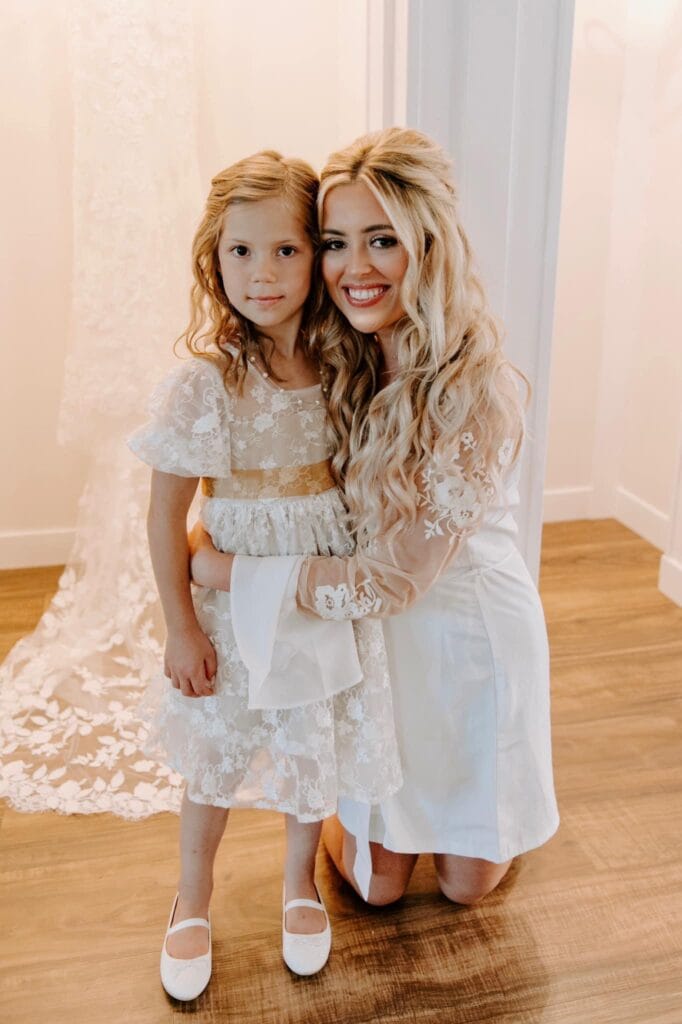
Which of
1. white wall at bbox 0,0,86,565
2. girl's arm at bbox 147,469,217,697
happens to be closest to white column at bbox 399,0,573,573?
girl's arm at bbox 147,469,217,697

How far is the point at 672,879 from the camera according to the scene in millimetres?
1790

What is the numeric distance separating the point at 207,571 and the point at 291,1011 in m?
0.69

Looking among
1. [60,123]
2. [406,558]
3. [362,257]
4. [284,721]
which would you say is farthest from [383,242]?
[60,123]

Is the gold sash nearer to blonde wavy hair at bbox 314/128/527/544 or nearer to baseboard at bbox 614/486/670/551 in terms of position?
blonde wavy hair at bbox 314/128/527/544

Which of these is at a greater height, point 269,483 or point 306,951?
point 269,483

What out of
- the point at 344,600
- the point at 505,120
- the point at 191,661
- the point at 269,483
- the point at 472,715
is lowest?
the point at 472,715

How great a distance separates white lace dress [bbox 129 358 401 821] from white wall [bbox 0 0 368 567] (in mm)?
1463

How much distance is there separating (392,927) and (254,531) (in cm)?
74

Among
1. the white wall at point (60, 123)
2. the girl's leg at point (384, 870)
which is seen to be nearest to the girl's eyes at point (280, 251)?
the girl's leg at point (384, 870)

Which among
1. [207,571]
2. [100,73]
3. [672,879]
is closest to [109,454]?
[100,73]

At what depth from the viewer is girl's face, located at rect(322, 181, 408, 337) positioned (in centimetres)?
137

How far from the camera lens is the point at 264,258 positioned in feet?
4.48

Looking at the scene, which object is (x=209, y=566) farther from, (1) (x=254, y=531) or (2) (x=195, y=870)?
(2) (x=195, y=870)

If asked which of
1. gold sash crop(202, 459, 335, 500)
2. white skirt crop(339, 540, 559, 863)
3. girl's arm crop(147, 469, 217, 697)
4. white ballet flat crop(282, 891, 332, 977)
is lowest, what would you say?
white ballet flat crop(282, 891, 332, 977)
